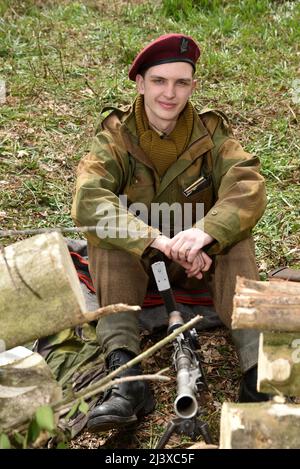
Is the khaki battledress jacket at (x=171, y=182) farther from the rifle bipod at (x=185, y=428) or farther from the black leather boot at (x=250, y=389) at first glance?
the rifle bipod at (x=185, y=428)

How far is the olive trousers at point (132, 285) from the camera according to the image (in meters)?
3.53

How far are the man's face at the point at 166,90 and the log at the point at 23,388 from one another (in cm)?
160

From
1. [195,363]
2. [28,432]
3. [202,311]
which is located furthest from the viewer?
[202,311]

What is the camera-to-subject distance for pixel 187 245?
3479 mm

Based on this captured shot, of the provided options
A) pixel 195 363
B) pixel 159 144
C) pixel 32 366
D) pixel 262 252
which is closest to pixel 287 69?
pixel 262 252

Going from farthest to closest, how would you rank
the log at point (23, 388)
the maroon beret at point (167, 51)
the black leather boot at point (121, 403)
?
1. the maroon beret at point (167, 51)
2. the black leather boot at point (121, 403)
3. the log at point (23, 388)

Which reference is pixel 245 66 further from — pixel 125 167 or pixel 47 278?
pixel 47 278

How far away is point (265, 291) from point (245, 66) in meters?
5.17

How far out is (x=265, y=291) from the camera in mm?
2715

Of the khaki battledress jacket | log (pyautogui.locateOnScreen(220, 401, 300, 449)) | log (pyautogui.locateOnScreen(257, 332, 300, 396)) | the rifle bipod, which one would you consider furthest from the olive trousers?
log (pyautogui.locateOnScreen(220, 401, 300, 449))

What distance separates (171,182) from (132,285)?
66 cm

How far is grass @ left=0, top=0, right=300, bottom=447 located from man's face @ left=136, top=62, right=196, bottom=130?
134 centimetres

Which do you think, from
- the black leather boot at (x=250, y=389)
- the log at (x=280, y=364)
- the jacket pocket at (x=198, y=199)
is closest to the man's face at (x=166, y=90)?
the jacket pocket at (x=198, y=199)

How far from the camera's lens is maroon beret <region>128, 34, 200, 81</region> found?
12.3 ft
